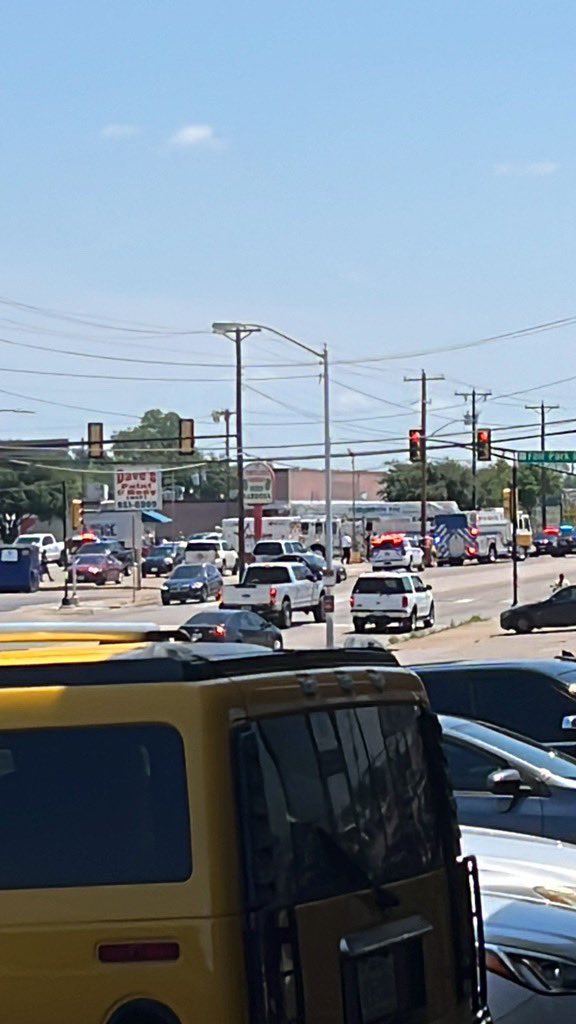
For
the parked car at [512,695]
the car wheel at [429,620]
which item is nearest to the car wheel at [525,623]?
the car wheel at [429,620]

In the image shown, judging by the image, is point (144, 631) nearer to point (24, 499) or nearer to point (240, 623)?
point (240, 623)

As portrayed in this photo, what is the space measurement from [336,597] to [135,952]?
65.0 m

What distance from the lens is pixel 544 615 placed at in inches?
1852

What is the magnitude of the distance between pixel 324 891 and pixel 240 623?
34497mm

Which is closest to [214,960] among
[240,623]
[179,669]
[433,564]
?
[179,669]

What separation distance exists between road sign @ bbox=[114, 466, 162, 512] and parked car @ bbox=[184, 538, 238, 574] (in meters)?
6.09

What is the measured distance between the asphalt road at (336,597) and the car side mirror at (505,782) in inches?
1270

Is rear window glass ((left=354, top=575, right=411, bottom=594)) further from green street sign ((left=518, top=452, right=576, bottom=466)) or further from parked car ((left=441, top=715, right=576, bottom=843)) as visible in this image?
parked car ((left=441, top=715, right=576, bottom=843))

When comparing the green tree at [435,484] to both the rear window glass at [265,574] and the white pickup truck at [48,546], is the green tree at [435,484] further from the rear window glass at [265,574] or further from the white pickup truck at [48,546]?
the rear window glass at [265,574]

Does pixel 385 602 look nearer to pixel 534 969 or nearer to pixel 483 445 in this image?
pixel 483 445

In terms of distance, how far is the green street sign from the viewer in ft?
212

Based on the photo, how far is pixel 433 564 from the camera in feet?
327

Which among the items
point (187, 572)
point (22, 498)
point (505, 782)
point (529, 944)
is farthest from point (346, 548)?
point (529, 944)

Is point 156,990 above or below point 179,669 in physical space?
below
